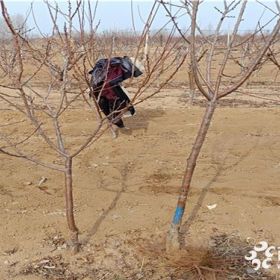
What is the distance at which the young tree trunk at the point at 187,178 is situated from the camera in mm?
2777

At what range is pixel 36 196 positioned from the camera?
4234 mm

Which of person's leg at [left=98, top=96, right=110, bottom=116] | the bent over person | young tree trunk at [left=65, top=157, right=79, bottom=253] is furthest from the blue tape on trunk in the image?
person's leg at [left=98, top=96, right=110, bottom=116]

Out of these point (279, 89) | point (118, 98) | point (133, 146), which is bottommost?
point (279, 89)

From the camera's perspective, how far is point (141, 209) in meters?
3.90

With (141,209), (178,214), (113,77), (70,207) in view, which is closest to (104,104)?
(113,77)

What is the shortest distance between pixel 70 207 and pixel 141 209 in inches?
38.9

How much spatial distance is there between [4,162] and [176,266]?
2.88 metres

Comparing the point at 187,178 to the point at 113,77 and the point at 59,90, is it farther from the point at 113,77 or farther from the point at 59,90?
the point at 59,90

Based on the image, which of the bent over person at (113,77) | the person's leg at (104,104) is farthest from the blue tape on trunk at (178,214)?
the person's leg at (104,104)

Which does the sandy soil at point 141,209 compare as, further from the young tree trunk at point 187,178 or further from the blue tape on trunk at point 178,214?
the blue tape on trunk at point 178,214

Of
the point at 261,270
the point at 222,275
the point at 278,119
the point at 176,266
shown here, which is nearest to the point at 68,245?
the point at 176,266

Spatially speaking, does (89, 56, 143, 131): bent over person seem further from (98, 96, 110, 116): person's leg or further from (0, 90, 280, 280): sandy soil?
(0, 90, 280, 280): sandy soil

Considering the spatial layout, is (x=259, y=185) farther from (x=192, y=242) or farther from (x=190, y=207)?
(x=192, y=242)

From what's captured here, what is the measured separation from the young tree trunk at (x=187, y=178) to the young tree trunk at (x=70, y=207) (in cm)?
63
